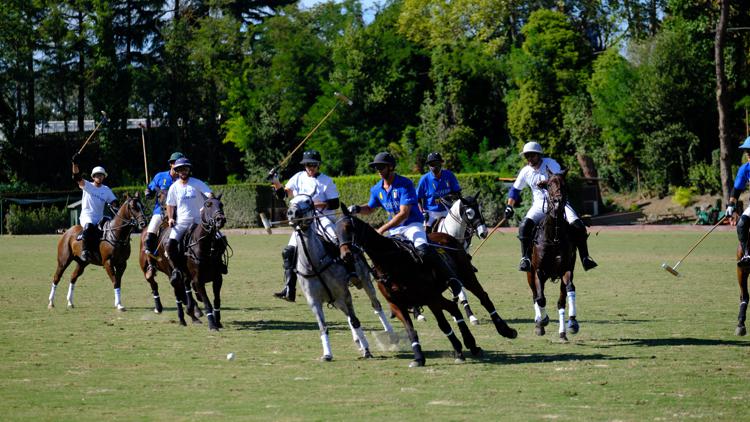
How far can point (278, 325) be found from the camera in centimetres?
1580

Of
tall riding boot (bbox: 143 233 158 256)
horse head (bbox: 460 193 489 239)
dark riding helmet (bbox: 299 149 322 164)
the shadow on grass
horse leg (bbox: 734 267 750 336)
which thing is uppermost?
dark riding helmet (bbox: 299 149 322 164)

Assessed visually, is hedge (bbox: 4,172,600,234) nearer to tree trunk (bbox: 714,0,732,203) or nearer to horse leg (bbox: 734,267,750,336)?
tree trunk (bbox: 714,0,732,203)

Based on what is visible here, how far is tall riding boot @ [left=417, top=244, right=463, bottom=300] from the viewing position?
11.9 metres

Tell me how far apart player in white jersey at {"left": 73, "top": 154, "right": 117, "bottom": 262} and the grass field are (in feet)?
3.88

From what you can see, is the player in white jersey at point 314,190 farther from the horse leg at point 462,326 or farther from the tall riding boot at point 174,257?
the tall riding boot at point 174,257

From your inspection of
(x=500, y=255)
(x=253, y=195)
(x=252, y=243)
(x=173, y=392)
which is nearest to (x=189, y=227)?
(x=173, y=392)

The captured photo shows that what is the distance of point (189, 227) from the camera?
1562 centimetres

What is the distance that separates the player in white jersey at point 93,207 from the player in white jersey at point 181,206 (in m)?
3.22

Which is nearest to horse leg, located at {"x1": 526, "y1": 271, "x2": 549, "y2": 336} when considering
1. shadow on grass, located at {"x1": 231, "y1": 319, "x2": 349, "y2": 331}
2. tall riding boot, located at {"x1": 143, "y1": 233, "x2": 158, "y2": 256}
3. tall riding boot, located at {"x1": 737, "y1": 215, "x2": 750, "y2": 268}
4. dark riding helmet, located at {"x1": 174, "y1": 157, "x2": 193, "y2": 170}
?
tall riding boot, located at {"x1": 737, "y1": 215, "x2": 750, "y2": 268}

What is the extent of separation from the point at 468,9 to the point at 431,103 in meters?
7.18

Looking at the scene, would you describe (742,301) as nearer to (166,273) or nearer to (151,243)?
(166,273)

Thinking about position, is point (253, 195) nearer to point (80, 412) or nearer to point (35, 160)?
point (35, 160)

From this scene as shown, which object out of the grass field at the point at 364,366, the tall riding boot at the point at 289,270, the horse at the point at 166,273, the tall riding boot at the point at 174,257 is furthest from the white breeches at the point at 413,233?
the horse at the point at 166,273

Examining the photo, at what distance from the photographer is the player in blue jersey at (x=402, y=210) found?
12.0 m
